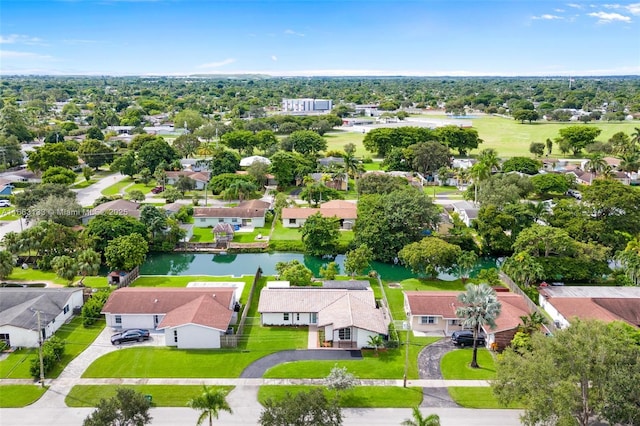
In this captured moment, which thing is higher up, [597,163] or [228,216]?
[597,163]

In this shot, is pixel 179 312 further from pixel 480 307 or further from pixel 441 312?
pixel 480 307

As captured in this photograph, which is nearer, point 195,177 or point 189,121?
point 195,177

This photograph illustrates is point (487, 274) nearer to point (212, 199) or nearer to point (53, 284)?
point (53, 284)

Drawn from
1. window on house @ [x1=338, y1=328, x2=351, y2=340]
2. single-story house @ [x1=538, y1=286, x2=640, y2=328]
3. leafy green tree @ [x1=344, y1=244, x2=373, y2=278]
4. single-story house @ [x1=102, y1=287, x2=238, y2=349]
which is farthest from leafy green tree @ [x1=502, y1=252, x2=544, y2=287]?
single-story house @ [x1=102, y1=287, x2=238, y2=349]

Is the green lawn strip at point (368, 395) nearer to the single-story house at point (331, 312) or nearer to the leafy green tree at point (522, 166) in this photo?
the single-story house at point (331, 312)

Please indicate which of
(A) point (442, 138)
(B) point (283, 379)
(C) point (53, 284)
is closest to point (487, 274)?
(B) point (283, 379)

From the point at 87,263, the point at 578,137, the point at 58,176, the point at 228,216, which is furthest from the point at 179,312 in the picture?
the point at 578,137

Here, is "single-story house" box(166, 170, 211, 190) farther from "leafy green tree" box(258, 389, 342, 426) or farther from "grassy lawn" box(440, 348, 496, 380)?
"leafy green tree" box(258, 389, 342, 426)
